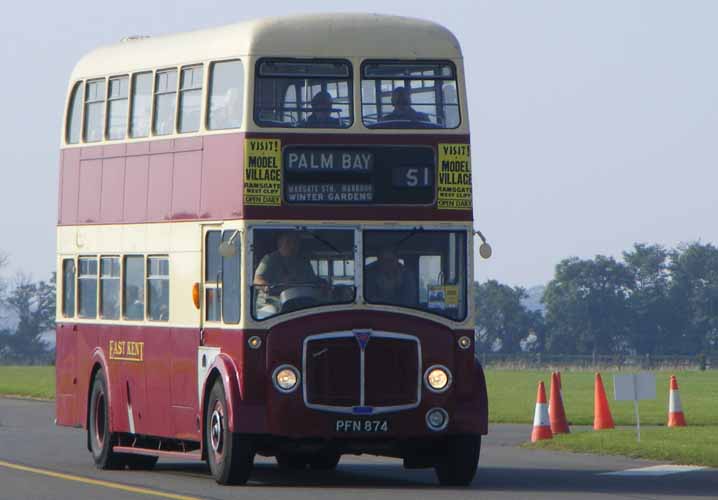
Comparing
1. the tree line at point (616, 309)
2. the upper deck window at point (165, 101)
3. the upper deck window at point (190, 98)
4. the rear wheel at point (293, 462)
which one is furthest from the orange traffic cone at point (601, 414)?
the tree line at point (616, 309)

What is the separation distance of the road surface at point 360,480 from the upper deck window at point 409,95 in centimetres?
338

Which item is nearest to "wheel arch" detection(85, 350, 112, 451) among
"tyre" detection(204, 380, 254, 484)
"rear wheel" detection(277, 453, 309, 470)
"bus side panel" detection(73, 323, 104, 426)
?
"bus side panel" detection(73, 323, 104, 426)

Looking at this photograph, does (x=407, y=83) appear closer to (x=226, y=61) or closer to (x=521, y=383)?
(x=226, y=61)

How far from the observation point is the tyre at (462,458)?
18141mm

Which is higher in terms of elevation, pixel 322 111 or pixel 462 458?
pixel 322 111

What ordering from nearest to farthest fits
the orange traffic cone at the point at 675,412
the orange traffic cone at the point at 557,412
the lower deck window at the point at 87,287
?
1. the lower deck window at the point at 87,287
2. the orange traffic cone at the point at 557,412
3. the orange traffic cone at the point at 675,412

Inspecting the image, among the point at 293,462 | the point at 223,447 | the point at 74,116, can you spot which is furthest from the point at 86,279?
the point at 223,447

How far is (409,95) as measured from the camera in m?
18.3

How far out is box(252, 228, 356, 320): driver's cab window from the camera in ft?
58.4

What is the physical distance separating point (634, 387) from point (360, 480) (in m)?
4.87

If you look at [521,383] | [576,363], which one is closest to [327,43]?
[521,383]

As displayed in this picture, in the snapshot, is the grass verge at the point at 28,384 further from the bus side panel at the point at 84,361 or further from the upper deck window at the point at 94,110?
the upper deck window at the point at 94,110

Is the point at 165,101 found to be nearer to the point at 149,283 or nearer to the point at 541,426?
the point at 149,283

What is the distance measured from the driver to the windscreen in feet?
1.83
